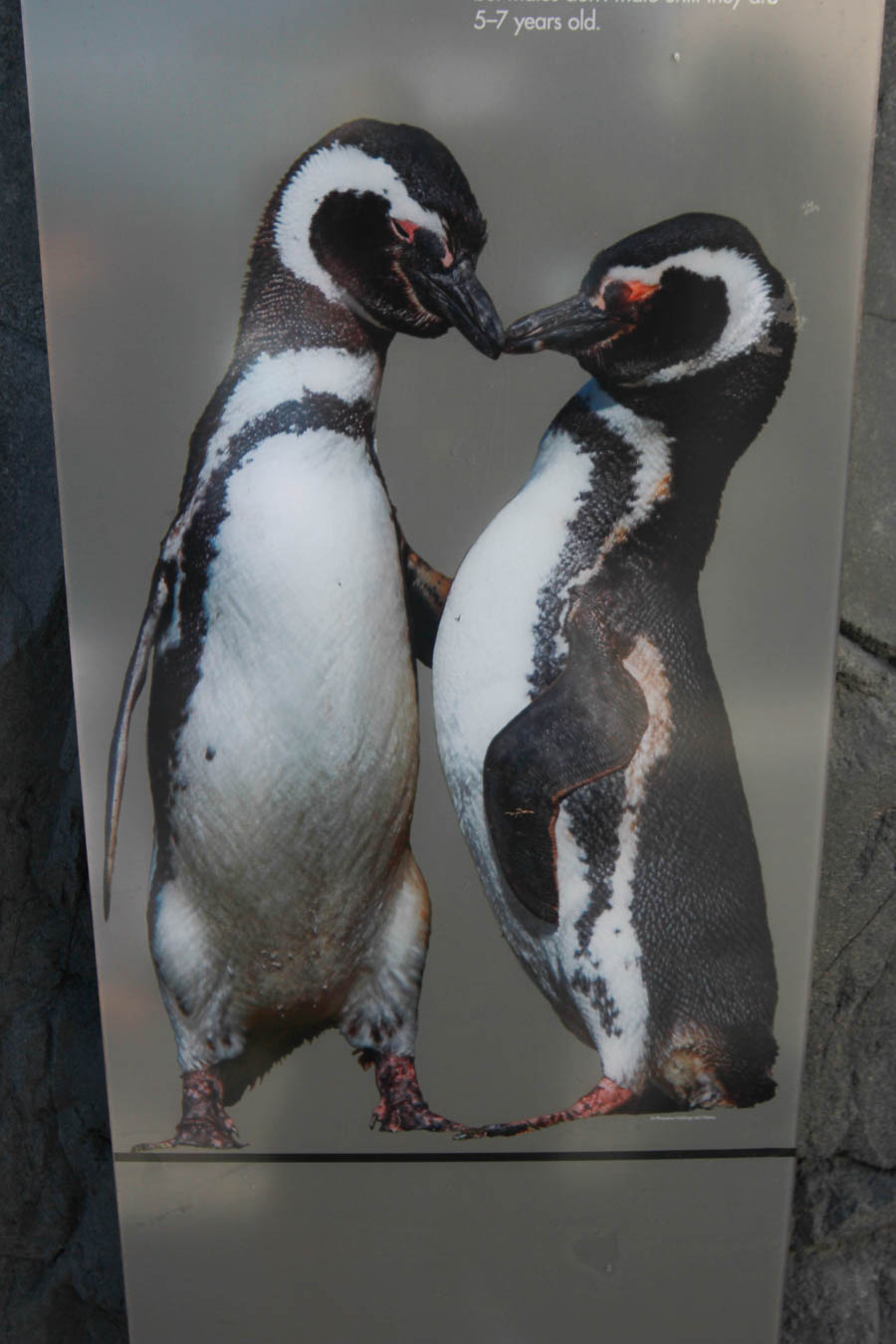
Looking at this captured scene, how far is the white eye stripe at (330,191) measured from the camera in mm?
679

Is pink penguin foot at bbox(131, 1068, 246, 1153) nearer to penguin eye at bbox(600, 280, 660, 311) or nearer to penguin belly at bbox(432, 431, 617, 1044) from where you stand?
penguin belly at bbox(432, 431, 617, 1044)

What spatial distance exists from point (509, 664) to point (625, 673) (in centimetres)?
9

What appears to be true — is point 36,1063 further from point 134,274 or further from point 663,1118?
point 134,274

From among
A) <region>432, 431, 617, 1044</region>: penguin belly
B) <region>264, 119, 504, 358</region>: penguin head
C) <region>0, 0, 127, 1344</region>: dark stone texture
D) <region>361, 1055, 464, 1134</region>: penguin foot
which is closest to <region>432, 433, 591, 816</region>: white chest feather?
<region>432, 431, 617, 1044</region>: penguin belly

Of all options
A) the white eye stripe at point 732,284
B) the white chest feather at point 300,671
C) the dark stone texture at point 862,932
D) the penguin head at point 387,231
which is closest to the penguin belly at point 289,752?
the white chest feather at point 300,671

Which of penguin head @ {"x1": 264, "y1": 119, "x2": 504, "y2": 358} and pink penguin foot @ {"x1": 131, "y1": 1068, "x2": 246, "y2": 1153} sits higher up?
penguin head @ {"x1": 264, "y1": 119, "x2": 504, "y2": 358}

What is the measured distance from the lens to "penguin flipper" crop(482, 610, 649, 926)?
729mm

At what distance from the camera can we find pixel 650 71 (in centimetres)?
66

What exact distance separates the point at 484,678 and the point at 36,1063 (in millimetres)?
570

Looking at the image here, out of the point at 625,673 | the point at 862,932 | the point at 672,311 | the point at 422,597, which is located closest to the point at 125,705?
the point at 422,597

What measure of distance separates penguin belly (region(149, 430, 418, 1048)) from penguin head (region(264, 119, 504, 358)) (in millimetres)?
108

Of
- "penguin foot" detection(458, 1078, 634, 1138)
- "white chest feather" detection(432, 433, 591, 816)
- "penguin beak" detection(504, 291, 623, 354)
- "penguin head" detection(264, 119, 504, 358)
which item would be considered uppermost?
"penguin head" detection(264, 119, 504, 358)

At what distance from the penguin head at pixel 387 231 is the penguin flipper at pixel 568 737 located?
0.23 meters

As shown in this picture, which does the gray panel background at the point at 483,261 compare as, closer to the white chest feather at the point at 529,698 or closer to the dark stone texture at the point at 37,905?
the white chest feather at the point at 529,698
